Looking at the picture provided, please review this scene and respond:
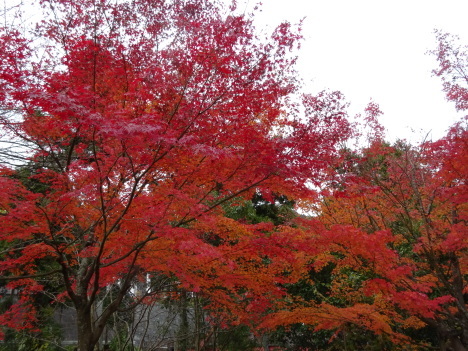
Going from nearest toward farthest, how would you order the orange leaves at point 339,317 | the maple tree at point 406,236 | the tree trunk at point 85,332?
the tree trunk at point 85,332 → the maple tree at point 406,236 → the orange leaves at point 339,317

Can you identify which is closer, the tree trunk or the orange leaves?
the tree trunk

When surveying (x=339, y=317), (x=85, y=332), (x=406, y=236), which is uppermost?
(x=406, y=236)

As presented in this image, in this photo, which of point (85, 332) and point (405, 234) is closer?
point (85, 332)

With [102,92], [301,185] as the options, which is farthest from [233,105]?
[102,92]

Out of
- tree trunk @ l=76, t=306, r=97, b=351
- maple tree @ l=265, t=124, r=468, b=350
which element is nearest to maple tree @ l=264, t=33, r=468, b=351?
maple tree @ l=265, t=124, r=468, b=350

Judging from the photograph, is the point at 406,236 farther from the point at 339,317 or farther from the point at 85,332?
the point at 85,332

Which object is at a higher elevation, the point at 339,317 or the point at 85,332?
the point at 85,332

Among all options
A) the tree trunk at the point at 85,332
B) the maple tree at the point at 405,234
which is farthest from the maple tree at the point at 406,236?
the tree trunk at the point at 85,332

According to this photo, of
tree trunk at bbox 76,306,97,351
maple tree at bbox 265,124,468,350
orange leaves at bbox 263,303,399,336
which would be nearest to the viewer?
tree trunk at bbox 76,306,97,351

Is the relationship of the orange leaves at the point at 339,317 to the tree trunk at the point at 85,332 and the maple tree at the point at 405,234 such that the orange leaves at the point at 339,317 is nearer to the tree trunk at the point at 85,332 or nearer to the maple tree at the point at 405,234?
the maple tree at the point at 405,234

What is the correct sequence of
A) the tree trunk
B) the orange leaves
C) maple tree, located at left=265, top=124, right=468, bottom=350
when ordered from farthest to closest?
the orange leaves < maple tree, located at left=265, top=124, right=468, bottom=350 < the tree trunk

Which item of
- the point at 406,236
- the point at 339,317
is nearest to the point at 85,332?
the point at 339,317

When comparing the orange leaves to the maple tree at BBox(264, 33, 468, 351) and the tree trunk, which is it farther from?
the tree trunk

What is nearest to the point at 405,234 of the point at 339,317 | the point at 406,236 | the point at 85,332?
the point at 406,236
